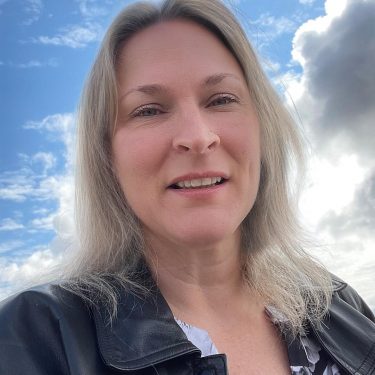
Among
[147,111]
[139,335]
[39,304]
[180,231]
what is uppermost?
[147,111]

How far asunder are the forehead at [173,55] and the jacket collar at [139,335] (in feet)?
2.84

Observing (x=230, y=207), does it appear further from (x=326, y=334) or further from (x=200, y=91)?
(x=326, y=334)

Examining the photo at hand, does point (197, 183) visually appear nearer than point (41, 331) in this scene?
No

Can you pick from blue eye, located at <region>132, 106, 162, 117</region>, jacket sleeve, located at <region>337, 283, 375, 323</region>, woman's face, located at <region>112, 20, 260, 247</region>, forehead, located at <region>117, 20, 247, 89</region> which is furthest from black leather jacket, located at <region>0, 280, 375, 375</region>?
jacket sleeve, located at <region>337, 283, 375, 323</region>

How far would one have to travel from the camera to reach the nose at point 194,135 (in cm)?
203

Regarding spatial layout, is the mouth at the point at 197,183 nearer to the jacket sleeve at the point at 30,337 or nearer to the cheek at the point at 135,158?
the cheek at the point at 135,158

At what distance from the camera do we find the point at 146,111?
7.21ft

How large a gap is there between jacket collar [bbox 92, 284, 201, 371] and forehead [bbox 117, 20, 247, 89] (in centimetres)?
87

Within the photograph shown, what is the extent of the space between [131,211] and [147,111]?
434mm

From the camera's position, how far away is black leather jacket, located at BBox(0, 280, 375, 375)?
1742 millimetres

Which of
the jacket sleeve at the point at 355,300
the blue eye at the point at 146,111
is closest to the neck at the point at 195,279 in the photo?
the blue eye at the point at 146,111

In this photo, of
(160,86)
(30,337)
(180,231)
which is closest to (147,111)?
(160,86)

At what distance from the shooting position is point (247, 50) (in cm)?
245

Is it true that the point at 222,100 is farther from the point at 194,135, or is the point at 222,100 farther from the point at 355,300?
the point at 355,300
